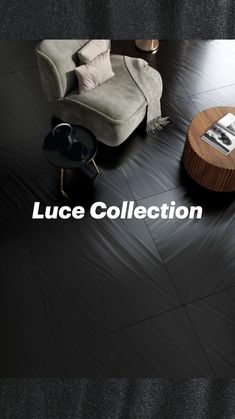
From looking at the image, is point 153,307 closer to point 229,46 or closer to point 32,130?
point 32,130

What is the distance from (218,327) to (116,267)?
0.92 meters

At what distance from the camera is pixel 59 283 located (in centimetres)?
354

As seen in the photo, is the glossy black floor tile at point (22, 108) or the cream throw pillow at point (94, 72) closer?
the cream throw pillow at point (94, 72)

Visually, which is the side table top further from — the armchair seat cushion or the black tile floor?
the black tile floor

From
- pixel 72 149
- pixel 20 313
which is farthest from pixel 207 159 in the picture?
pixel 20 313

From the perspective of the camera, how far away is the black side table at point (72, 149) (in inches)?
143

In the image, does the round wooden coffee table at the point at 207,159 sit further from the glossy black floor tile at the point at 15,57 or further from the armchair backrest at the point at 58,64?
the glossy black floor tile at the point at 15,57

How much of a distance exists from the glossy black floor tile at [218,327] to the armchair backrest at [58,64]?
7.21ft

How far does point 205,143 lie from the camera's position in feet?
12.3

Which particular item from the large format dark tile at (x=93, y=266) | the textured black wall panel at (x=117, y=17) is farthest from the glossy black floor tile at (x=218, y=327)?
the textured black wall panel at (x=117, y=17)

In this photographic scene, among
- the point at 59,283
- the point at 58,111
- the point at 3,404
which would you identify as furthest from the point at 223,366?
the point at 3,404

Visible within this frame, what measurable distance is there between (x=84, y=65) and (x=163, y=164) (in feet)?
3.76

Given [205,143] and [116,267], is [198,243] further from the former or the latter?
[205,143]

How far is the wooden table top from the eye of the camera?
366 centimetres
